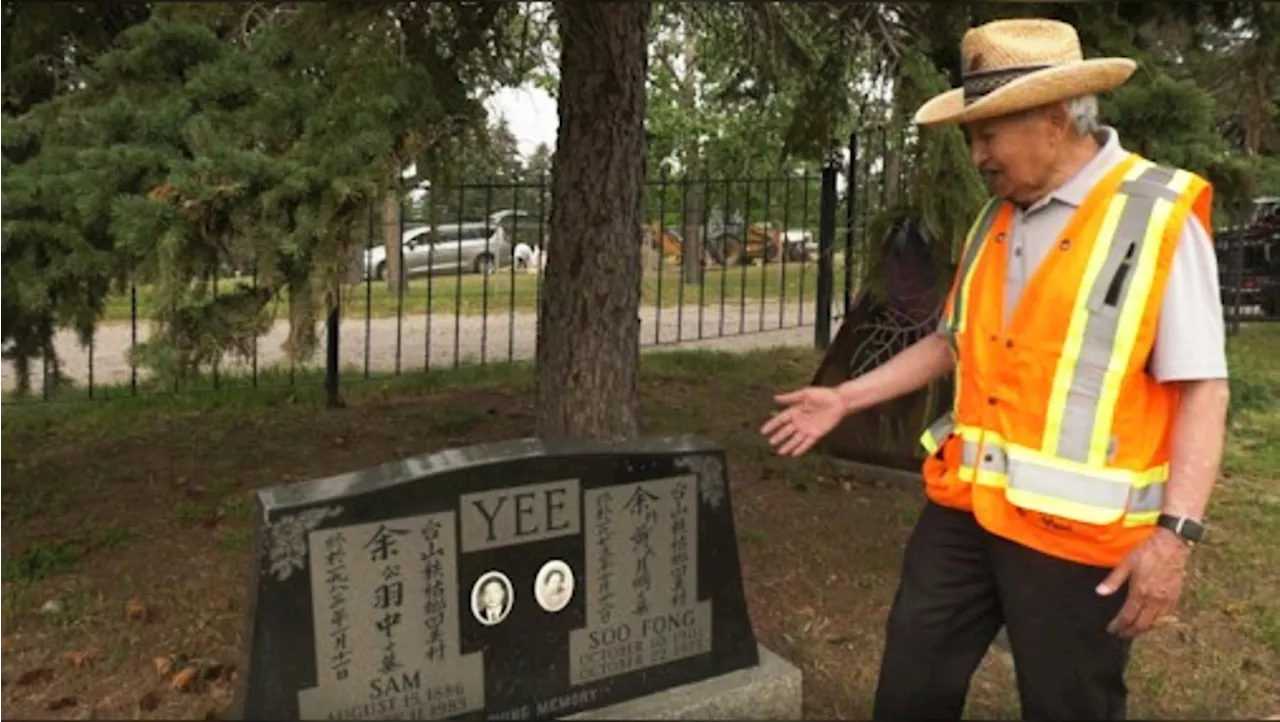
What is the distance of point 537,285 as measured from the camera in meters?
8.91

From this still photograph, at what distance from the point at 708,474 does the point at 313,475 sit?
2.93 m

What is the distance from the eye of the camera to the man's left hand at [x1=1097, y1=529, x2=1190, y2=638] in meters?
2.24

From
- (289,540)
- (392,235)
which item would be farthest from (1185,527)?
(392,235)

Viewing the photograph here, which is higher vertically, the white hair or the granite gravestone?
the white hair

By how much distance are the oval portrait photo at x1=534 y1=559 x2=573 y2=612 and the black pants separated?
760mm

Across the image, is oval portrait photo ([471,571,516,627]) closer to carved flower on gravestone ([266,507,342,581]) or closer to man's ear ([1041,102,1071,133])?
carved flower on gravestone ([266,507,342,581])

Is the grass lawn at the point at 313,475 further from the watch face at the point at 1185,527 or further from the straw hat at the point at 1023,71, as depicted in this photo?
the straw hat at the point at 1023,71

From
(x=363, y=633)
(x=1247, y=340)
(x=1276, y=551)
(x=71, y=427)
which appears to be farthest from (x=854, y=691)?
(x=1247, y=340)

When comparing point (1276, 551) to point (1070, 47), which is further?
point (1276, 551)

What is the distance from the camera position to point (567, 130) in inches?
164

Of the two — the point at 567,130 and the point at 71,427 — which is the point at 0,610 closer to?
the point at 567,130

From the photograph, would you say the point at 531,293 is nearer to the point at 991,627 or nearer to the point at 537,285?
the point at 537,285

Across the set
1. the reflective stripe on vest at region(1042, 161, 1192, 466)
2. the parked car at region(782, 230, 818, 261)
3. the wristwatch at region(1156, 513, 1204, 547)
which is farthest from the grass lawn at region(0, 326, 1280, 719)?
the parked car at region(782, 230, 818, 261)

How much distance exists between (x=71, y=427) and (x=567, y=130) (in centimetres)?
389
